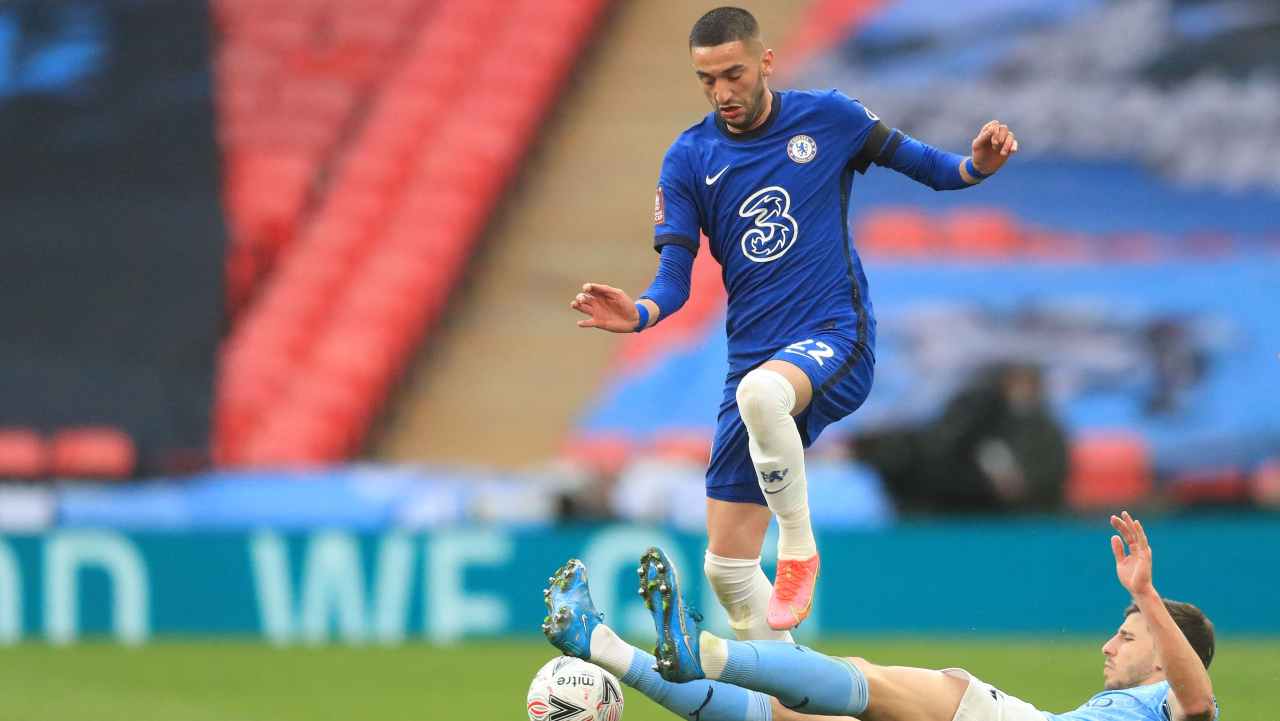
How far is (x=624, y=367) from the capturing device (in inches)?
719

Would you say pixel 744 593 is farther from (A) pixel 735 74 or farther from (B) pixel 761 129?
(A) pixel 735 74

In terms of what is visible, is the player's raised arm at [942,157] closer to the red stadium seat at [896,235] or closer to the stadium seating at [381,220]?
the red stadium seat at [896,235]

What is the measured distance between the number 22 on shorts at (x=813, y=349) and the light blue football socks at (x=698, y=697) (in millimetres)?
1060

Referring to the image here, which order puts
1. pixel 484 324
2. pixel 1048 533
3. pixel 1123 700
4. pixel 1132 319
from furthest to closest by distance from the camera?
pixel 484 324 < pixel 1132 319 < pixel 1048 533 < pixel 1123 700

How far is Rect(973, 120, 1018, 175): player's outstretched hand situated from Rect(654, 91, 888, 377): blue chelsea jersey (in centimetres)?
39

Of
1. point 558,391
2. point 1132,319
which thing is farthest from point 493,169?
point 1132,319

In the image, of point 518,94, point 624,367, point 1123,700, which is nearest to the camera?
point 1123,700

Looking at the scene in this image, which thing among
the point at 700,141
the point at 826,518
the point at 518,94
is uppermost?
the point at 518,94

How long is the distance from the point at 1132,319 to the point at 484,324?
6563 mm

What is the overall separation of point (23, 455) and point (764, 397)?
1215 centimetres

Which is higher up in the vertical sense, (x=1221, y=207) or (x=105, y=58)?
(x=105, y=58)

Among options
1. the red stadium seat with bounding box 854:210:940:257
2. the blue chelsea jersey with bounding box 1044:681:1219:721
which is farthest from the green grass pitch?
the red stadium seat with bounding box 854:210:940:257

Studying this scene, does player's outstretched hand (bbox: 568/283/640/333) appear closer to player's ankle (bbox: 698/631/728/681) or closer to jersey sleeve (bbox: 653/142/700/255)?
jersey sleeve (bbox: 653/142/700/255)

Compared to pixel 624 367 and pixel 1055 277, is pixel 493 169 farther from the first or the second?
pixel 1055 277
